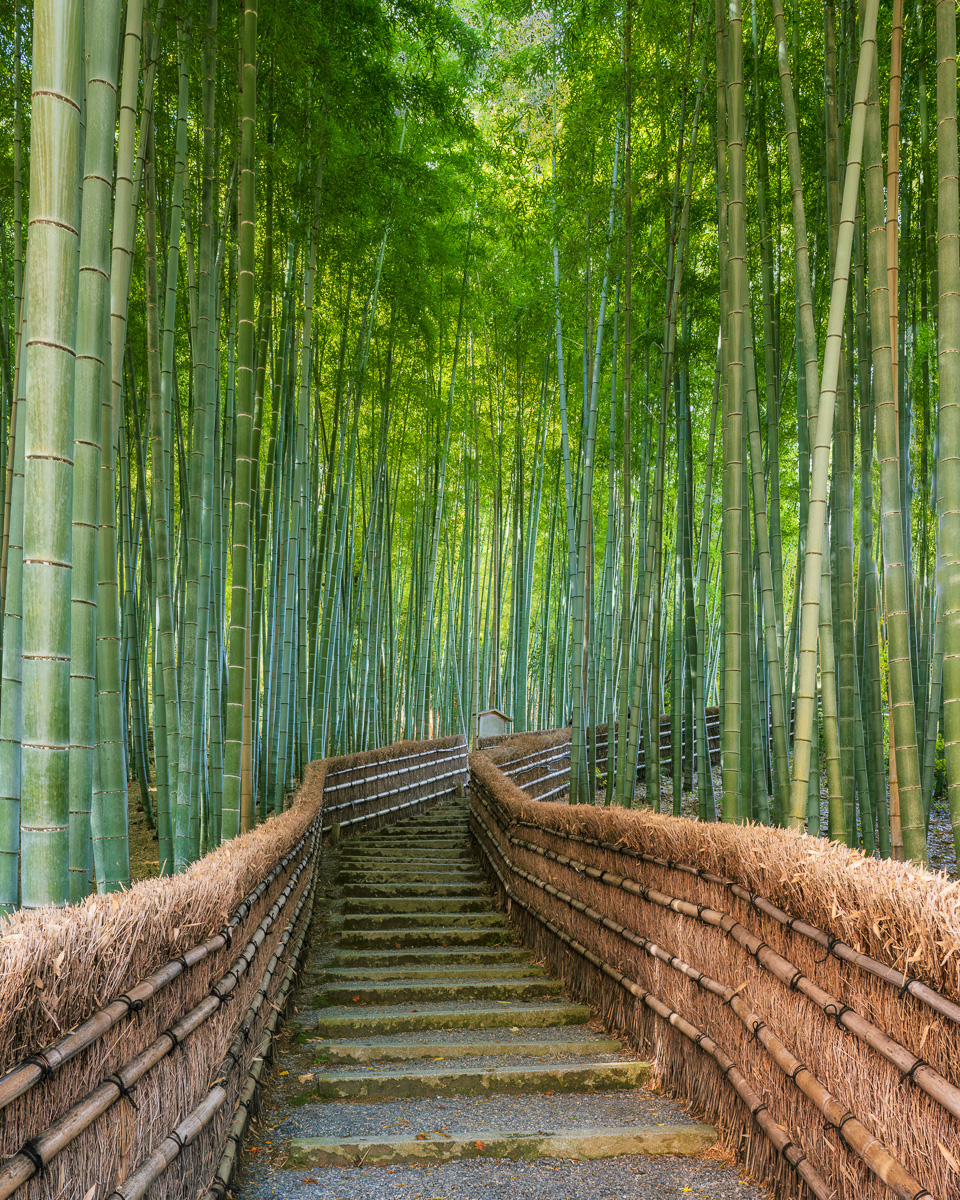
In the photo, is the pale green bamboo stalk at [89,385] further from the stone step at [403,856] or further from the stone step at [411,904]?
the stone step at [403,856]

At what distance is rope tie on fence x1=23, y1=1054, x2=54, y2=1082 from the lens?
95 centimetres

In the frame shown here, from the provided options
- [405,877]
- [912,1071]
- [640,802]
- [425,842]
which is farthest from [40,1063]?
[640,802]

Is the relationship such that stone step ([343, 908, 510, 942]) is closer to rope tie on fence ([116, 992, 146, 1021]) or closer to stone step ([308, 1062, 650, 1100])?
stone step ([308, 1062, 650, 1100])

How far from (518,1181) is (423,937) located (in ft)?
6.31

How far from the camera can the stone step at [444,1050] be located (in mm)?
2426

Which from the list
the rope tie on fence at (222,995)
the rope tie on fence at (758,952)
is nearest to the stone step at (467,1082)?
the rope tie on fence at (222,995)

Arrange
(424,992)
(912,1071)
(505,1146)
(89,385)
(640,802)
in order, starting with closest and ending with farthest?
(912,1071) < (89,385) < (505,1146) < (424,992) < (640,802)

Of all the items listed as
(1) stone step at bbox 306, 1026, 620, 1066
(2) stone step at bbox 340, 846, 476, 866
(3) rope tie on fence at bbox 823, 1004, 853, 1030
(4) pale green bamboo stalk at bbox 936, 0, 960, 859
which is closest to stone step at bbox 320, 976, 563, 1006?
(1) stone step at bbox 306, 1026, 620, 1066

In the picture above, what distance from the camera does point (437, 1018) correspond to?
269 centimetres

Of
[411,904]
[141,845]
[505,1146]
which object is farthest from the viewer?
[141,845]

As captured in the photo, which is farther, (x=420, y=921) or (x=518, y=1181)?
(x=420, y=921)

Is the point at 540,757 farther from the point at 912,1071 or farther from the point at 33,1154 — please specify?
the point at 33,1154

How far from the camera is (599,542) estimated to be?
9664 mm

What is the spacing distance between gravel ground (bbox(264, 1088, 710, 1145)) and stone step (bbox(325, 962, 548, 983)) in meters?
1.01
